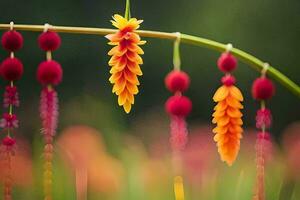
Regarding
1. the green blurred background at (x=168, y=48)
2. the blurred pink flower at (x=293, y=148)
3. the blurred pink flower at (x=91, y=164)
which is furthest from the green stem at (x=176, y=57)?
the green blurred background at (x=168, y=48)

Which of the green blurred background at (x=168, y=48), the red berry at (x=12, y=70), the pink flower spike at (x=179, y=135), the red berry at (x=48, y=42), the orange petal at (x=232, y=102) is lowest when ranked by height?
the pink flower spike at (x=179, y=135)

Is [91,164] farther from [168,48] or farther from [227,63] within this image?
[168,48]

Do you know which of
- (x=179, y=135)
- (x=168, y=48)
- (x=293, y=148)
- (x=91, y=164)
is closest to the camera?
(x=179, y=135)

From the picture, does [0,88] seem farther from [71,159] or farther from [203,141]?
[71,159]

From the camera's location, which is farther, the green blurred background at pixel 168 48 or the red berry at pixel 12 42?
the green blurred background at pixel 168 48

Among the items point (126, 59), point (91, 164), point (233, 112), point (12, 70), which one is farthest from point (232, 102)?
point (91, 164)

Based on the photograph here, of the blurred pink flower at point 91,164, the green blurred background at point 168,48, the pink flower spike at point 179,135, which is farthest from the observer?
the green blurred background at point 168,48

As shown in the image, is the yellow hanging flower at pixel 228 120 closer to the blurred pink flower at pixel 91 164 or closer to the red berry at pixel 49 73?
the red berry at pixel 49 73
